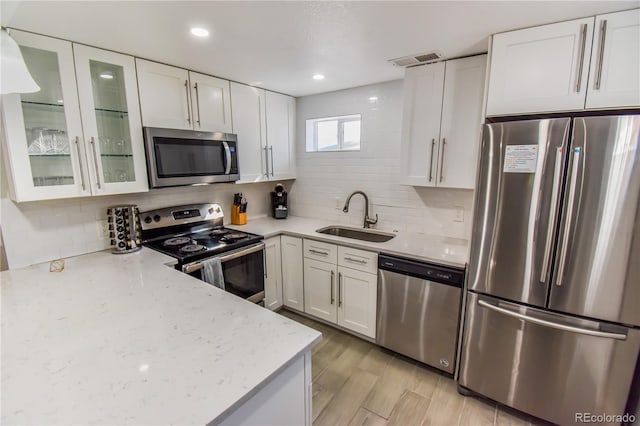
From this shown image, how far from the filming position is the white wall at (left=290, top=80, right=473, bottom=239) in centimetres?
252

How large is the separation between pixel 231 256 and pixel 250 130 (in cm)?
128

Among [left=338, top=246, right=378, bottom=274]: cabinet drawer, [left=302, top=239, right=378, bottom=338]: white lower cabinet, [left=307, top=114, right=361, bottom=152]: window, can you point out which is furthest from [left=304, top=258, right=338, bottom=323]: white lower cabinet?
[left=307, top=114, right=361, bottom=152]: window

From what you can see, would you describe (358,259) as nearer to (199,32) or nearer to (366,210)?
(366,210)

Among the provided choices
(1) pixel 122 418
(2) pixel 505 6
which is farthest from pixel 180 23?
(1) pixel 122 418

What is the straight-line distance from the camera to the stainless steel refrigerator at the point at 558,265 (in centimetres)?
139

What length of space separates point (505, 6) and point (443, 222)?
1.57 meters

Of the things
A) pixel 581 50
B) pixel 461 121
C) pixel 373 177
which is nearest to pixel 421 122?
pixel 461 121

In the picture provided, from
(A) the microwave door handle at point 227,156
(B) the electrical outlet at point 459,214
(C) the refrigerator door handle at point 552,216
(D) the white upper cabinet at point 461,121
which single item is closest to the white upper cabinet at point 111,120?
(A) the microwave door handle at point 227,156

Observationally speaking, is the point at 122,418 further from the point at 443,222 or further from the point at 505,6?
the point at 443,222

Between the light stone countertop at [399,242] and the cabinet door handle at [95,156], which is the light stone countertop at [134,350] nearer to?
the cabinet door handle at [95,156]

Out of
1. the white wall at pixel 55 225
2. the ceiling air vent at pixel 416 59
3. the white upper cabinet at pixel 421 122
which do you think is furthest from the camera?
the white upper cabinet at pixel 421 122

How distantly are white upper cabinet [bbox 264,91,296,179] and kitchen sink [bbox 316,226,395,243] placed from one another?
801 mm

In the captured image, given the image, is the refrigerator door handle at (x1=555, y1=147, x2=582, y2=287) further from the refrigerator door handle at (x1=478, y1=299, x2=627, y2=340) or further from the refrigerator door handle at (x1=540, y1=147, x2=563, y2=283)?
the refrigerator door handle at (x1=478, y1=299, x2=627, y2=340)

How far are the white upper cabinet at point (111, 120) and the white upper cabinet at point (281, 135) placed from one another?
125cm
